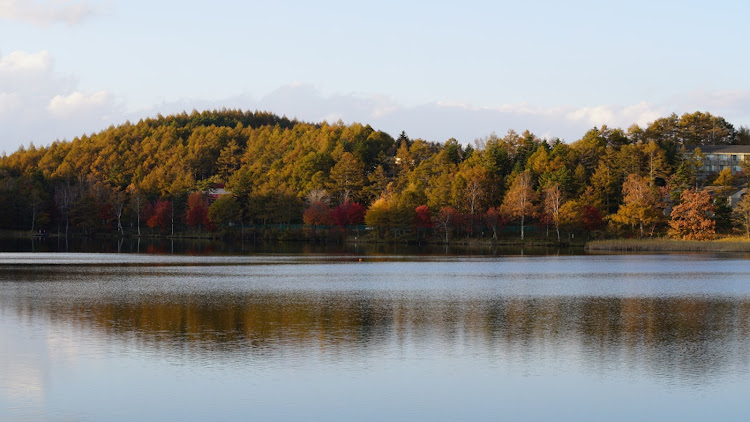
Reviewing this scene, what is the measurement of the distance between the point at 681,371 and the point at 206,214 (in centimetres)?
11309

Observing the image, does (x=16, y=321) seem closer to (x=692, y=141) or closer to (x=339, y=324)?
(x=339, y=324)

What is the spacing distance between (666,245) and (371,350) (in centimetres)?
6845

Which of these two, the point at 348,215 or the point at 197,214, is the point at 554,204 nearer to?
the point at 348,215

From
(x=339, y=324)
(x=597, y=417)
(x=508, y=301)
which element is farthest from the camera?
(x=508, y=301)

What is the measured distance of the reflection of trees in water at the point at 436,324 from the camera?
20828mm

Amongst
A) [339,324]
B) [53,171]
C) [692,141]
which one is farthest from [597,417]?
[53,171]

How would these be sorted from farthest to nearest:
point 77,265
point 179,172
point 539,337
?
point 179,172 → point 77,265 → point 539,337

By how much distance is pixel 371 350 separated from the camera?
68.0ft

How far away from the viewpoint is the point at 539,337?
75.7 feet

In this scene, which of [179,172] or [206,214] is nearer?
[206,214]

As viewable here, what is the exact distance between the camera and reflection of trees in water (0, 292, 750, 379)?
20.8m

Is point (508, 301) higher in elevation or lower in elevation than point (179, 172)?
lower

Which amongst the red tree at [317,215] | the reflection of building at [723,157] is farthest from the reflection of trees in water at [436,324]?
the reflection of building at [723,157]

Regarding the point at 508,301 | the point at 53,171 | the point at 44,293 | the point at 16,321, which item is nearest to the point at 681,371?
the point at 508,301
